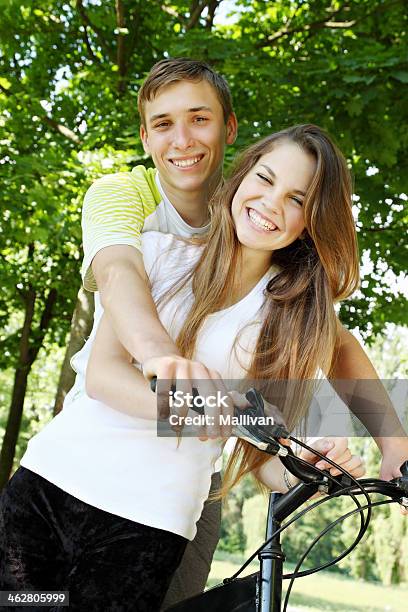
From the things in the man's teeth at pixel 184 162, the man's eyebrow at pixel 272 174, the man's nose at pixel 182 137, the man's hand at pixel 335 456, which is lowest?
the man's hand at pixel 335 456

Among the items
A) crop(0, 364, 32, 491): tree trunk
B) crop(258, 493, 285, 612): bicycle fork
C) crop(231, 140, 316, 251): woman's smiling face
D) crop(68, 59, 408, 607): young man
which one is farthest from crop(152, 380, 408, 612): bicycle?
crop(0, 364, 32, 491): tree trunk

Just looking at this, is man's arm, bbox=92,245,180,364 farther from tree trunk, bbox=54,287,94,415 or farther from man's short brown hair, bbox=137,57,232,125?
tree trunk, bbox=54,287,94,415

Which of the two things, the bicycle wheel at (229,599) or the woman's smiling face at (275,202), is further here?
the woman's smiling face at (275,202)

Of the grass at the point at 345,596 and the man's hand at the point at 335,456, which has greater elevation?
the grass at the point at 345,596

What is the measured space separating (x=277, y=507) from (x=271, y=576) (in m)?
0.13

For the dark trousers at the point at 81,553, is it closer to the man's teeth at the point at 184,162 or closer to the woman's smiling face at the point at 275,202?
the woman's smiling face at the point at 275,202

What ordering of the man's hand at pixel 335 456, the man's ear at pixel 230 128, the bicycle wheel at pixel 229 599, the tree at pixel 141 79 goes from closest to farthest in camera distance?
the man's hand at pixel 335 456 < the bicycle wheel at pixel 229 599 < the man's ear at pixel 230 128 < the tree at pixel 141 79

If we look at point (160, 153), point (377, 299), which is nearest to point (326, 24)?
point (377, 299)

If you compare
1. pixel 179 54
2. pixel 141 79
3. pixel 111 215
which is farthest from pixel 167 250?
pixel 141 79

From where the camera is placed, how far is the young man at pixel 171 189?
1.92 metres

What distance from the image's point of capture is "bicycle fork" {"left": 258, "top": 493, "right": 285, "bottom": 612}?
1570 mm

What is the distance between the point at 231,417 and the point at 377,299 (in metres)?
6.53

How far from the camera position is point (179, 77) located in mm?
2293

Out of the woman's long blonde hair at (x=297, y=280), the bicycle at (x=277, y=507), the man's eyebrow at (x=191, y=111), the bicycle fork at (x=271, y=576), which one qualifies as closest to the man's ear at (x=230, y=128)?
the man's eyebrow at (x=191, y=111)
